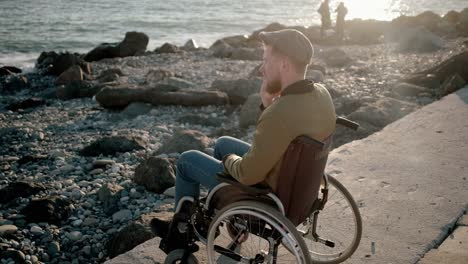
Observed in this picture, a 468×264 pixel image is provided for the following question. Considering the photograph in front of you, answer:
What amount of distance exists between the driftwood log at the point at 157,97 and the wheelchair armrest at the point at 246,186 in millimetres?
7739

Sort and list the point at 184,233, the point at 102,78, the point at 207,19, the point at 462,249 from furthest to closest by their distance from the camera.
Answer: the point at 207,19
the point at 102,78
the point at 462,249
the point at 184,233

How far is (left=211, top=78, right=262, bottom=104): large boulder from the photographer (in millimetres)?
10609

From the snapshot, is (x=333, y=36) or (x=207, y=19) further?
(x=207, y=19)

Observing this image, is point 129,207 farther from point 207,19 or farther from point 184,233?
point 207,19

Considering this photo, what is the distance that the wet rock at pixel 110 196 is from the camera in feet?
19.5

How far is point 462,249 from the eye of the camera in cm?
342

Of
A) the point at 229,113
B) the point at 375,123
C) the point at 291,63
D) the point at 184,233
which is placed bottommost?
the point at 229,113

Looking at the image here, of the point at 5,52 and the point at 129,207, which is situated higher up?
the point at 129,207

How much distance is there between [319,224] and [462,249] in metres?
1.05

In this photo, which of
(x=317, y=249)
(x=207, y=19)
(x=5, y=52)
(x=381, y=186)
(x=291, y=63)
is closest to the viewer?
(x=291, y=63)

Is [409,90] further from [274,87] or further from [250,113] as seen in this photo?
[274,87]

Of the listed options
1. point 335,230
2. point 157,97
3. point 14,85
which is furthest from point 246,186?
point 14,85

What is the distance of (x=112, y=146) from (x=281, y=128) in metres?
6.02

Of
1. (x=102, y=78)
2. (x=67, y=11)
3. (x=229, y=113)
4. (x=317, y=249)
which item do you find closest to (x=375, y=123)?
→ (x=229, y=113)
